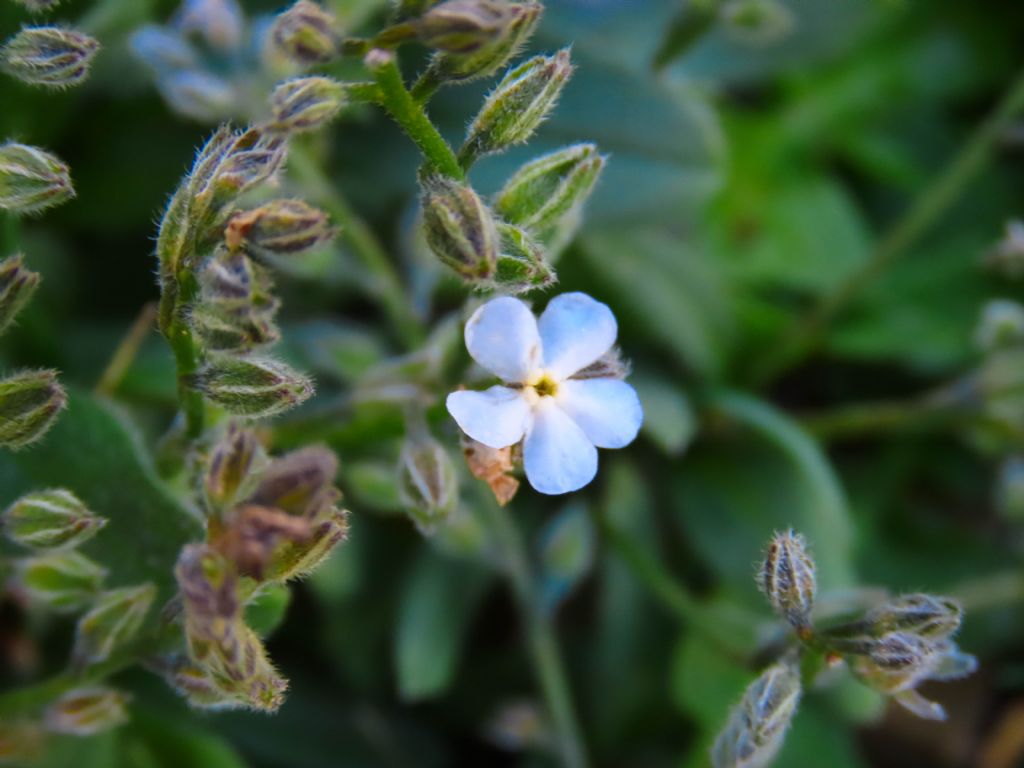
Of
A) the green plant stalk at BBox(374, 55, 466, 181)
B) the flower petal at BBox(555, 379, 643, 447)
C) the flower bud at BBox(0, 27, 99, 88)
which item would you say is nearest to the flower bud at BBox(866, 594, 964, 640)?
the flower petal at BBox(555, 379, 643, 447)

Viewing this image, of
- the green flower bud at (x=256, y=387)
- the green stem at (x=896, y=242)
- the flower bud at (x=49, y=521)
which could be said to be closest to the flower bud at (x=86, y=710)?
the flower bud at (x=49, y=521)

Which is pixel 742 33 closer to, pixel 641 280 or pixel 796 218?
pixel 641 280

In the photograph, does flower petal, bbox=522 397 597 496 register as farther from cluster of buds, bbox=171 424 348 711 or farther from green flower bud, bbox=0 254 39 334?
green flower bud, bbox=0 254 39 334

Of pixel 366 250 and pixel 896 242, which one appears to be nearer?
pixel 366 250

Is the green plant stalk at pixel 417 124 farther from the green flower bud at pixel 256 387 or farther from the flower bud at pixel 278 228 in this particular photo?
the green flower bud at pixel 256 387

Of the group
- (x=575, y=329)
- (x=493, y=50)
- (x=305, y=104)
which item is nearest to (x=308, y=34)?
(x=305, y=104)

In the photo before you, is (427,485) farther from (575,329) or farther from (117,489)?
(117,489)

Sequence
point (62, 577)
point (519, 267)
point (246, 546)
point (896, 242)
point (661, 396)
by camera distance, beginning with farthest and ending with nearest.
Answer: point (896, 242) → point (661, 396) → point (62, 577) → point (519, 267) → point (246, 546)
